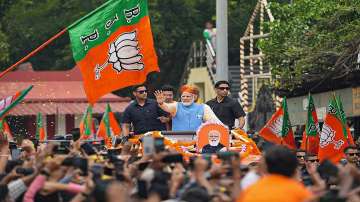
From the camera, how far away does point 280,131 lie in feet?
73.5

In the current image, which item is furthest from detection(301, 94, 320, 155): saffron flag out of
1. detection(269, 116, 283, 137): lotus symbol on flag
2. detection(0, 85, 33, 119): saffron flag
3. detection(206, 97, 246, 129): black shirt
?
detection(0, 85, 33, 119): saffron flag

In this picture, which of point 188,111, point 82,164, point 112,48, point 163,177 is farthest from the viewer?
point 112,48

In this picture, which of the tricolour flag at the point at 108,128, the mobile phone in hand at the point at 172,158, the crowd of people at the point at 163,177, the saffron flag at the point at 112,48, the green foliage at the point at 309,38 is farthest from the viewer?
the tricolour flag at the point at 108,128

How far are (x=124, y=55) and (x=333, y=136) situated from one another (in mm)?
3116

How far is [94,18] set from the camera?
1939cm

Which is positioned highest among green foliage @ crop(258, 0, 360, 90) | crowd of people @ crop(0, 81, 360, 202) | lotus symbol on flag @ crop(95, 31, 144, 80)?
green foliage @ crop(258, 0, 360, 90)

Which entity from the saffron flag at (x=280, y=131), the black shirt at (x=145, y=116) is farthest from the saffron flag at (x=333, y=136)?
the black shirt at (x=145, y=116)

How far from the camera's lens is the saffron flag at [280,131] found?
72.5 ft

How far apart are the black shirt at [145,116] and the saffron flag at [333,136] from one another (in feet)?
7.26

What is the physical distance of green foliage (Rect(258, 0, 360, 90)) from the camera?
25828 mm

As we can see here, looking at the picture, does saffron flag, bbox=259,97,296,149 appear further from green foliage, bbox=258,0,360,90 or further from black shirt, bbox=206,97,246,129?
green foliage, bbox=258,0,360,90

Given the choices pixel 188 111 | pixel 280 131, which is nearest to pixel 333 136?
pixel 280 131

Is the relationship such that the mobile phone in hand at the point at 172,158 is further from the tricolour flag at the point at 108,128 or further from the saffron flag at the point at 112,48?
the tricolour flag at the point at 108,128

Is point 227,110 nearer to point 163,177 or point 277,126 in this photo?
point 277,126
